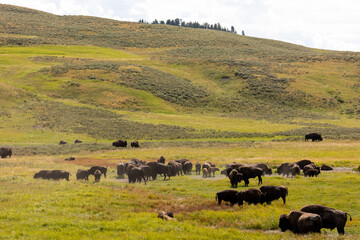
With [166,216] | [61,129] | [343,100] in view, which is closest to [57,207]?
[166,216]

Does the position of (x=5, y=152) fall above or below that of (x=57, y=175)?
below

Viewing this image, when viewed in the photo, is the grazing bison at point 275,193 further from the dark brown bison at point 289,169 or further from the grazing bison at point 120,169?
the grazing bison at point 120,169

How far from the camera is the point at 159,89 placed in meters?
97.1

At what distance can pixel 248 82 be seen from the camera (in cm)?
10700

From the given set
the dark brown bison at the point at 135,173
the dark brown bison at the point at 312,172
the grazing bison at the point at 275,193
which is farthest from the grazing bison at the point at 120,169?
the grazing bison at the point at 275,193

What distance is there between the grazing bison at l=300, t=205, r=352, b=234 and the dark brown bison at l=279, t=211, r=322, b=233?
0.51 m

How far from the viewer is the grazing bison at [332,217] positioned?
523 inches

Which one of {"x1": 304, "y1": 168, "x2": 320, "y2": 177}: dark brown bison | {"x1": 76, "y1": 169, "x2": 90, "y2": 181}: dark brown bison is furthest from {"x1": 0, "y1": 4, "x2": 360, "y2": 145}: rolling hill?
{"x1": 304, "y1": 168, "x2": 320, "y2": 177}: dark brown bison

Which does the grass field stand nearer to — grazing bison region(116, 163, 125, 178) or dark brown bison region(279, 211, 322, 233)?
dark brown bison region(279, 211, 322, 233)

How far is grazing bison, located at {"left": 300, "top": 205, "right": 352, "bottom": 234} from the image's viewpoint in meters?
13.3

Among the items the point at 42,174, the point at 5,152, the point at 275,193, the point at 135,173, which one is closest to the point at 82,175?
the point at 42,174

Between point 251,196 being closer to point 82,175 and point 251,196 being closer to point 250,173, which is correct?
point 250,173

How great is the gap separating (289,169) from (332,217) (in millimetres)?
15630

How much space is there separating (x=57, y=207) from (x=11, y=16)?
17122 centimetres
